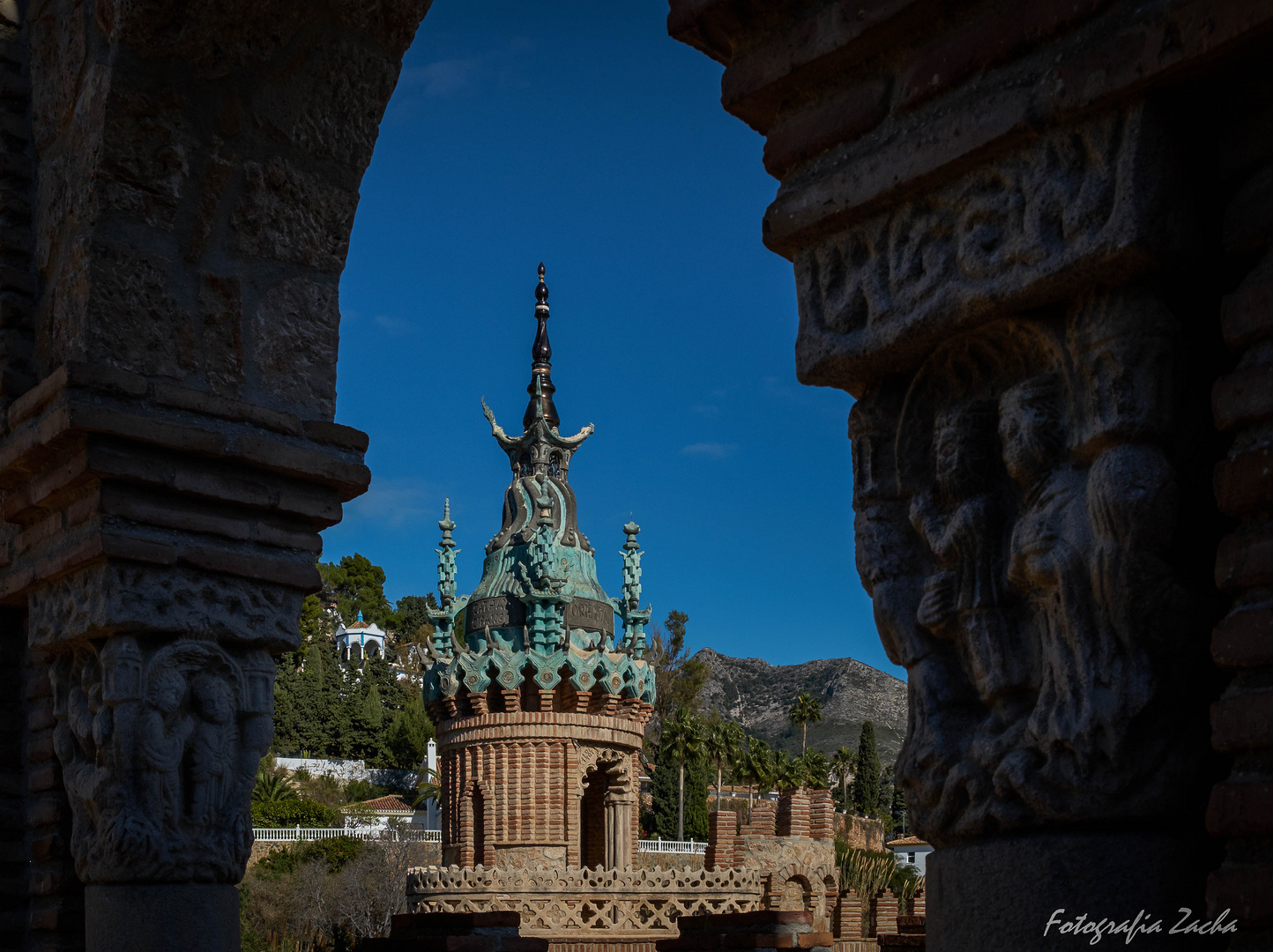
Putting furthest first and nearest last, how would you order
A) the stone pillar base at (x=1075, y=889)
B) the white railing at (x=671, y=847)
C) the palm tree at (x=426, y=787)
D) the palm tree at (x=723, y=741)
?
the palm tree at (x=723, y=741) → the palm tree at (x=426, y=787) → the white railing at (x=671, y=847) → the stone pillar base at (x=1075, y=889)

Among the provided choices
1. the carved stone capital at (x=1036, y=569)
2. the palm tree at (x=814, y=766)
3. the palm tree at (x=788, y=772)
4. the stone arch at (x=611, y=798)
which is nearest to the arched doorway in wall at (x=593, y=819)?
the stone arch at (x=611, y=798)

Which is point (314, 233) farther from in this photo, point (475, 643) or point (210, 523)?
point (475, 643)

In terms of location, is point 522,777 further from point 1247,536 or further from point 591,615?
point 1247,536

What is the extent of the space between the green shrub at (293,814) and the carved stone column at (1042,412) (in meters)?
31.5

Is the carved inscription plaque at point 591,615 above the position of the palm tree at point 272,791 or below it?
above

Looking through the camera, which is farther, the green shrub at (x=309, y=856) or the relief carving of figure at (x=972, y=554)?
the green shrub at (x=309, y=856)

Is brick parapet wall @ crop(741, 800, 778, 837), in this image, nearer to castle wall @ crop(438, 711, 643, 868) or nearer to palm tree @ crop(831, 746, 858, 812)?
castle wall @ crop(438, 711, 643, 868)

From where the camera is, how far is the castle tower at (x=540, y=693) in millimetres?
18250

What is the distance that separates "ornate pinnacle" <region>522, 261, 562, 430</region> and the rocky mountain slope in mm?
62452

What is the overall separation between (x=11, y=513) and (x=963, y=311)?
3419mm

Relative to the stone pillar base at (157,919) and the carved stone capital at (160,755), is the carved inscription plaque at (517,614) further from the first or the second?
the stone pillar base at (157,919)

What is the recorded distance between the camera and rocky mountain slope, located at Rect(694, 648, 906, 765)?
8575cm
